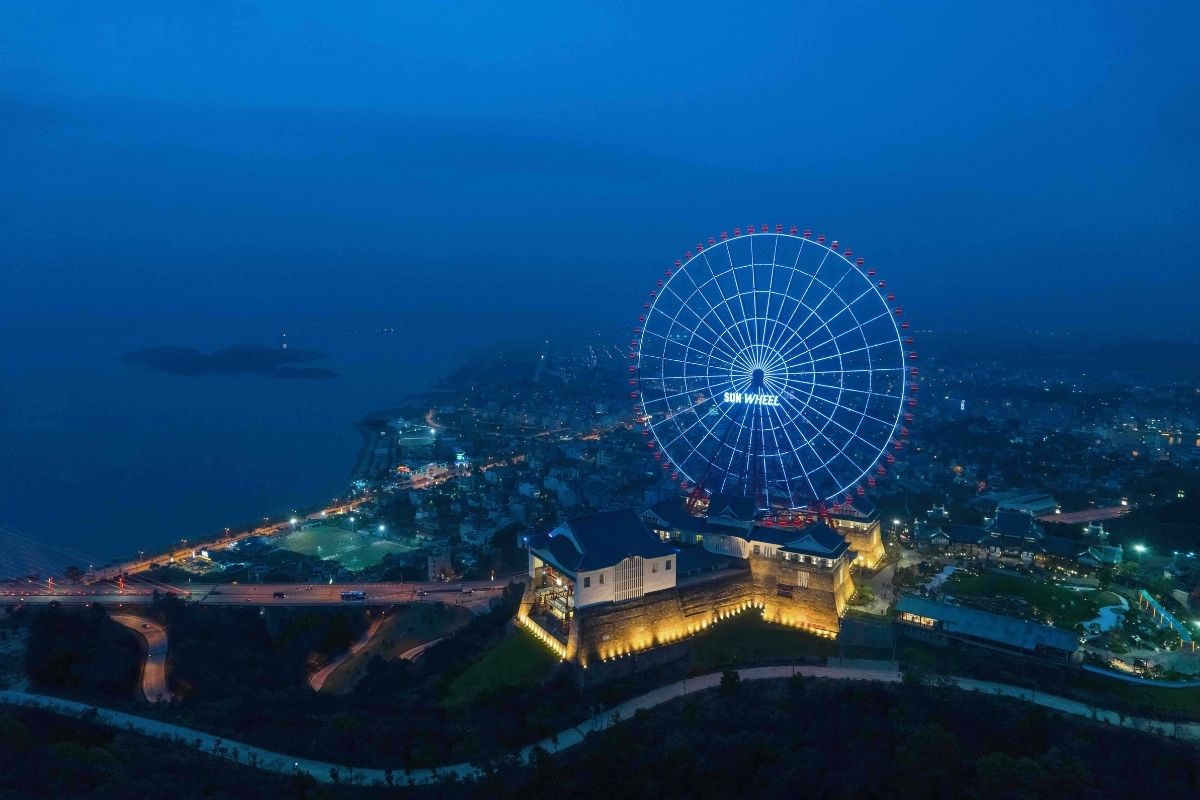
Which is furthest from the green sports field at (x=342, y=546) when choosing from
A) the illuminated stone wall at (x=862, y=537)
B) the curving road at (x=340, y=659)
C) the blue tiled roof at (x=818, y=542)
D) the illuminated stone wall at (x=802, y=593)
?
the illuminated stone wall at (x=862, y=537)

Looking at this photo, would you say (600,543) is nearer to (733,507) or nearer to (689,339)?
(733,507)

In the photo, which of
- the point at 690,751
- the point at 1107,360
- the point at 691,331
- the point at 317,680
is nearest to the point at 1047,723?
the point at 690,751

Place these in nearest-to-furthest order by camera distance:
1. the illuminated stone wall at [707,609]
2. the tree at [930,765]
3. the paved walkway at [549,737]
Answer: the tree at [930,765] < the paved walkway at [549,737] < the illuminated stone wall at [707,609]

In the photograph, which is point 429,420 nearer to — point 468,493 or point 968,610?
point 468,493

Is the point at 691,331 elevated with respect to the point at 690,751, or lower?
elevated

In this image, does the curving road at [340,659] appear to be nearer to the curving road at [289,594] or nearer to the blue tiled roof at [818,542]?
the curving road at [289,594]

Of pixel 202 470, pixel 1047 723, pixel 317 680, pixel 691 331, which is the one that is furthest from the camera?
pixel 202 470

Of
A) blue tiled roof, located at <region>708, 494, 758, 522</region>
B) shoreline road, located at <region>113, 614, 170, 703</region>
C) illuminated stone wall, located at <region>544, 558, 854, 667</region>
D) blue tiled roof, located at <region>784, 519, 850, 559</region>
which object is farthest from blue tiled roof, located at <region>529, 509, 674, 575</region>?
shoreline road, located at <region>113, 614, 170, 703</region>
